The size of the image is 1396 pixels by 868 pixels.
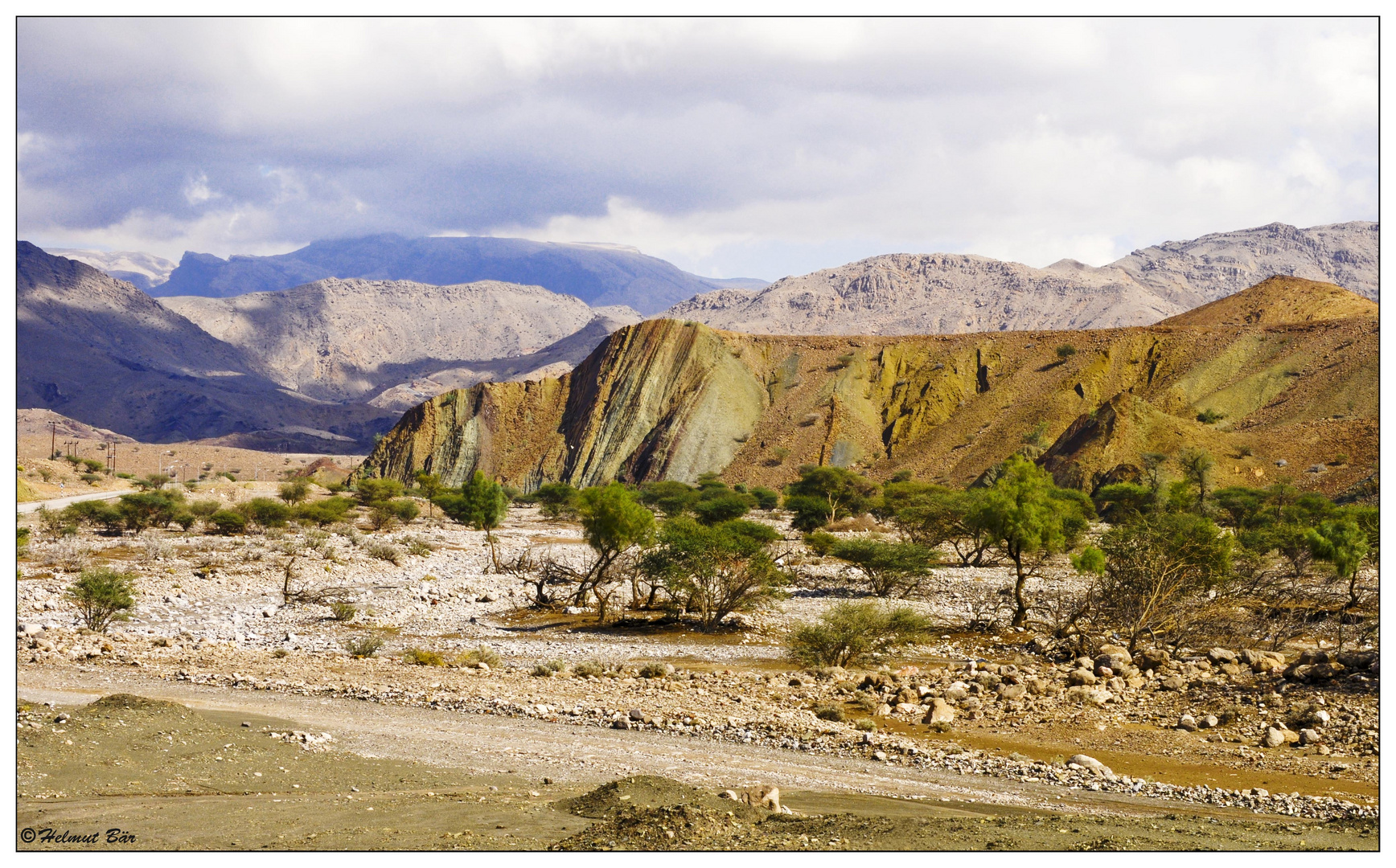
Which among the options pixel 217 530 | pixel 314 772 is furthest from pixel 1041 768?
pixel 217 530

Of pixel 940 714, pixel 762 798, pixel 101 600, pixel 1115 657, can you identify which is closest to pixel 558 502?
pixel 101 600

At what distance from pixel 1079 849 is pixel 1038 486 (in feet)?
72.5

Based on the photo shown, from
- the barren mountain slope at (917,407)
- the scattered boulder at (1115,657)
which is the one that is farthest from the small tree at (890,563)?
the barren mountain slope at (917,407)

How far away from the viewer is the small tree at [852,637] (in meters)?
21.1

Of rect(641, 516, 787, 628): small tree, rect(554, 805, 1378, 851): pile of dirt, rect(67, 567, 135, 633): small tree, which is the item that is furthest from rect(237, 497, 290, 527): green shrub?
rect(554, 805, 1378, 851): pile of dirt

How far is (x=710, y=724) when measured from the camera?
15445 mm

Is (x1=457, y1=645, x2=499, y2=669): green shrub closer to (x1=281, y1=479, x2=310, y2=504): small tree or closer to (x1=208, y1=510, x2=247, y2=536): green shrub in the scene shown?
(x1=208, y1=510, x2=247, y2=536): green shrub

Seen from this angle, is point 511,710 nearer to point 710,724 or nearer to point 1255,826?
point 710,724

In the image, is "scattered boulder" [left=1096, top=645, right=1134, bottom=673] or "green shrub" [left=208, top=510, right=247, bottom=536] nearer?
"scattered boulder" [left=1096, top=645, right=1134, bottom=673]

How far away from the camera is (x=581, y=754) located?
1370 cm

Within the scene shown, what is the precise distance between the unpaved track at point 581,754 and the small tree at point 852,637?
22.6ft

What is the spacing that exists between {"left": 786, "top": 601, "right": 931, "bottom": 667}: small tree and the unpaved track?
22.6ft

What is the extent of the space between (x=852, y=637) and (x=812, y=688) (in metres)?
2.79

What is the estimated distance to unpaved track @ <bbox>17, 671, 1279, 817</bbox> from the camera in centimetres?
1207
